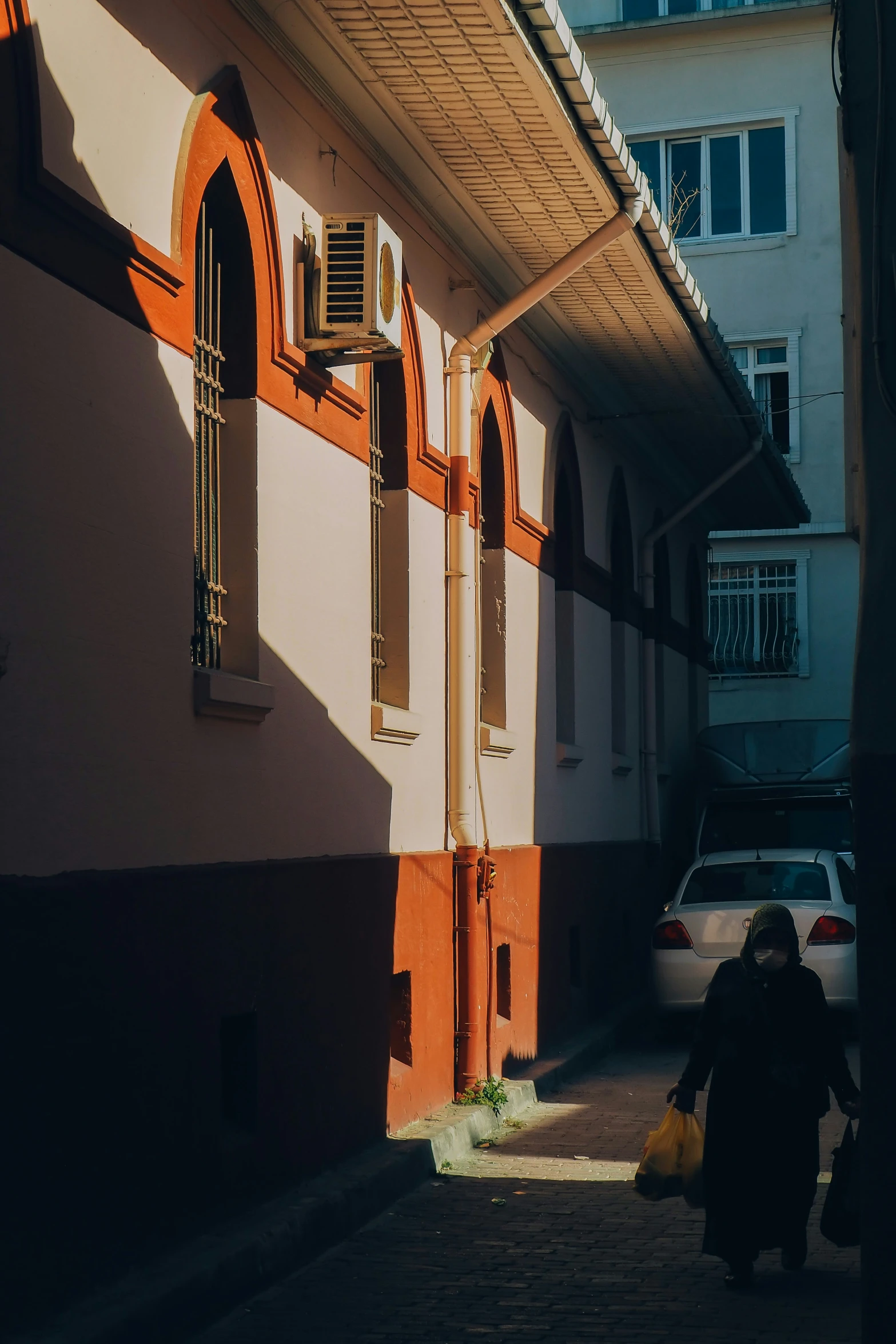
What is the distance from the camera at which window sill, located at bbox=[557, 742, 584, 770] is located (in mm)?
13844

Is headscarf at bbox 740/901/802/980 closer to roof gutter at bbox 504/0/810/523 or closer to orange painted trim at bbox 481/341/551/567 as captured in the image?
roof gutter at bbox 504/0/810/523

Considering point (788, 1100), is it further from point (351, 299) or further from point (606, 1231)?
point (351, 299)

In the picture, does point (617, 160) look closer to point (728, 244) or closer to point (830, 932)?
point (830, 932)

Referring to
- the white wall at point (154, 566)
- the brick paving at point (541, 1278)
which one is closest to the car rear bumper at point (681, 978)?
the white wall at point (154, 566)

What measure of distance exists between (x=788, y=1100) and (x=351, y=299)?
4150 millimetres

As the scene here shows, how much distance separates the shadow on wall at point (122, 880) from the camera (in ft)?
17.9

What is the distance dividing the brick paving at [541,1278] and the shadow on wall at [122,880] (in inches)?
21.7

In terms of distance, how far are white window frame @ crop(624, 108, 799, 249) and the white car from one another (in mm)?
16234

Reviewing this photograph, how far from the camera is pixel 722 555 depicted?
28.4 meters

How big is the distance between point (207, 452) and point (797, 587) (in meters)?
21.5

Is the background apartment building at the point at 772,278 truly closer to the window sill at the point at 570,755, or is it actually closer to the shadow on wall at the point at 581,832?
the shadow on wall at the point at 581,832

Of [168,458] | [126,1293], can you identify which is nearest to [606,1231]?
[126,1293]

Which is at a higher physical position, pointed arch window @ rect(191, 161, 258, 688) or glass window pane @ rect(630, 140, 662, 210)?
glass window pane @ rect(630, 140, 662, 210)

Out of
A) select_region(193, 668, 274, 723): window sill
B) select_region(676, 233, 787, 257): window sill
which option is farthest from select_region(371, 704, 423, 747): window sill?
select_region(676, 233, 787, 257): window sill
